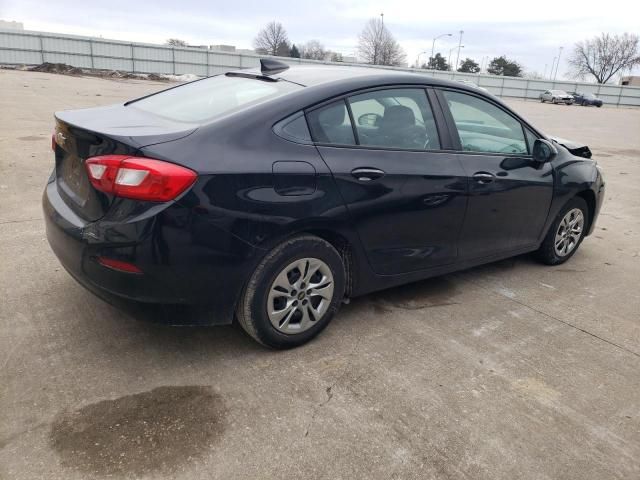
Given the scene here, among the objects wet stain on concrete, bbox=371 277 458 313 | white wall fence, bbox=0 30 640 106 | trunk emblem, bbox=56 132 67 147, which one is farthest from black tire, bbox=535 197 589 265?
white wall fence, bbox=0 30 640 106

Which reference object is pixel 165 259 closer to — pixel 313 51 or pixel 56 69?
pixel 56 69

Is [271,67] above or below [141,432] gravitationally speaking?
above

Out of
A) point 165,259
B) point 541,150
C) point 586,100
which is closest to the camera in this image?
point 165,259

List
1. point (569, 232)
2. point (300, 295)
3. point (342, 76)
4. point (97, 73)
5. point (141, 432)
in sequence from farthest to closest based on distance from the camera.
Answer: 1. point (97, 73)
2. point (569, 232)
3. point (342, 76)
4. point (300, 295)
5. point (141, 432)

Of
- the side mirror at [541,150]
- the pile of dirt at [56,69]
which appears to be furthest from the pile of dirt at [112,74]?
the side mirror at [541,150]

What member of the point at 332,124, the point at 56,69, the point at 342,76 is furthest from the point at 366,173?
the point at 56,69

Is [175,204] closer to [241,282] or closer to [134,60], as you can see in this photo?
[241,282]

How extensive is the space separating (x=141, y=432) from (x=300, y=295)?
1084 mm

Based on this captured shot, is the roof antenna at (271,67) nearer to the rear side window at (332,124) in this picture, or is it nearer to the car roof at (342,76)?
the car roof at (342,76)

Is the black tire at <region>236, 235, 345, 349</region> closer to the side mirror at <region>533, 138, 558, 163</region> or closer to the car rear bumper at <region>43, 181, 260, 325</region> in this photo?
the car rear bumper at <region>43, 181, 260, 325</region>

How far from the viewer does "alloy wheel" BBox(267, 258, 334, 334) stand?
288 centimetres

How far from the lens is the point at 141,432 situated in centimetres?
235

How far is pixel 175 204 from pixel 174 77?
3942 cm

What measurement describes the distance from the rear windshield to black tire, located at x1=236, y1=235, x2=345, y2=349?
0.82 meters
